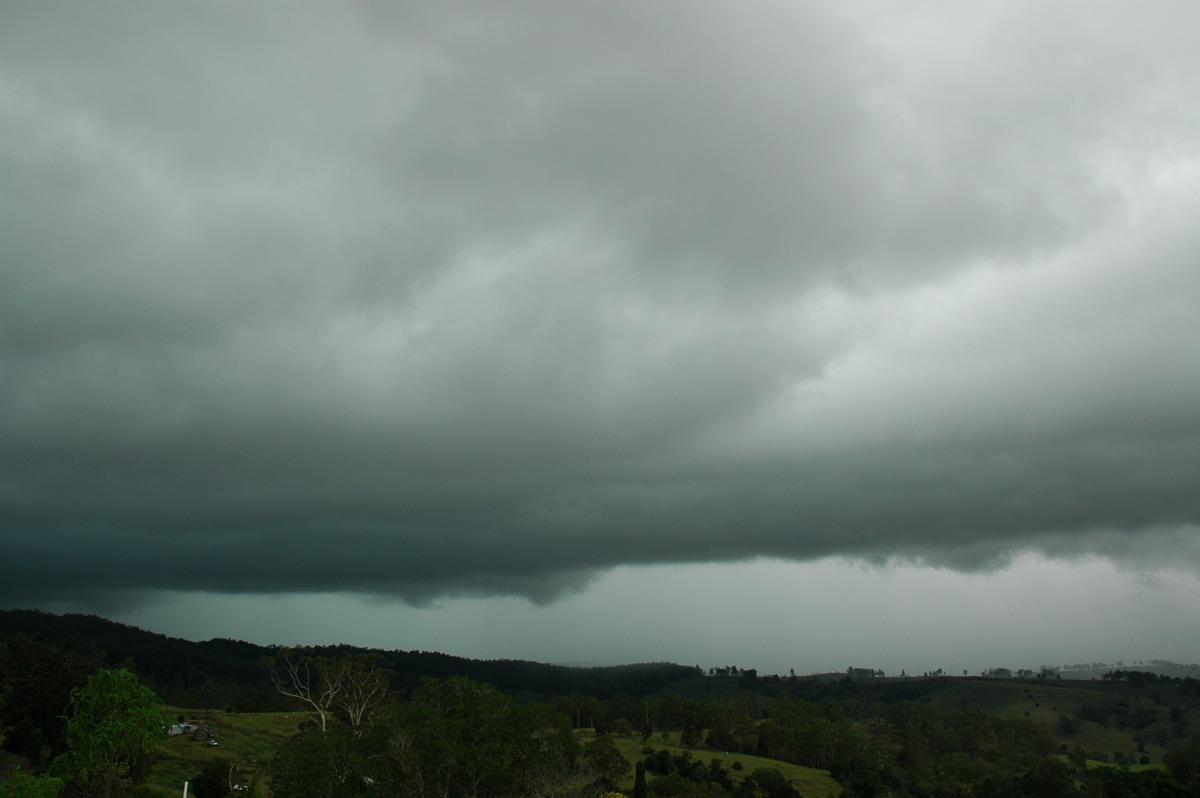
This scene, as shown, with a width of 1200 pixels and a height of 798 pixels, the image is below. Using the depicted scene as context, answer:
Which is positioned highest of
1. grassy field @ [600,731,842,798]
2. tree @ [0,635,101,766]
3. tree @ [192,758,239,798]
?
tree @ [0,635,101,766]

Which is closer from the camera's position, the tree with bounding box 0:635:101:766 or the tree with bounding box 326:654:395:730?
the tree with bounding box 0:635:101:766

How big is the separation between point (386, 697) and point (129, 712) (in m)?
47.4

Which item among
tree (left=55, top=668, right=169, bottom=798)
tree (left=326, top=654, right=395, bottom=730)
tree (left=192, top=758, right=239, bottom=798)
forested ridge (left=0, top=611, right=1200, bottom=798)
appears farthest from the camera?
tree (left=326, top=654, right=395, bottom=730)

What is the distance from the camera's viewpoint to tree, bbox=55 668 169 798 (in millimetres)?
65000

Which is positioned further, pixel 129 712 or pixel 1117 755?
pixel 1117 755

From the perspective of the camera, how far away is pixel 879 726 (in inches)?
7726

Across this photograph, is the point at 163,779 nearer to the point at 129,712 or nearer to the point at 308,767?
the point at 129,712

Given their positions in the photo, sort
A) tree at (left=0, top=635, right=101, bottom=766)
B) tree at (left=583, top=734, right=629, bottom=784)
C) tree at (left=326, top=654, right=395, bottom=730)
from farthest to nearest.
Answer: tree at (left=583, top=734, right=629, bottom=784), tree at (left=326, top=654, right=395, bottom=730), tree at (left=0, top=635, right=101, bottom=766)

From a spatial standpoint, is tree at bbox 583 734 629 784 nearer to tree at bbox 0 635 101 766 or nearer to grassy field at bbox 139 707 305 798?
grassy field at bbox 139 707 305 798

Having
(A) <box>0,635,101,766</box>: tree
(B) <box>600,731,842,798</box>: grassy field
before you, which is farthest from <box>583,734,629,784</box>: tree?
(A) <box>0,635,101,766</box>: tree

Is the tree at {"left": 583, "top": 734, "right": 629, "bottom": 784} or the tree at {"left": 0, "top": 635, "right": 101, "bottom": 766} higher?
the tree at {"left": 0, "top": 635, "right": 101, "bottom": 766}

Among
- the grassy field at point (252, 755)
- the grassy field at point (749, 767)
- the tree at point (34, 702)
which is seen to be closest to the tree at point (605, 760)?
the grassy field at point (252, 755)

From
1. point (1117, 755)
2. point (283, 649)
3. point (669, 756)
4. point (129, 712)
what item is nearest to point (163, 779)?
point (283, 649)

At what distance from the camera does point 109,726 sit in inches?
2542
